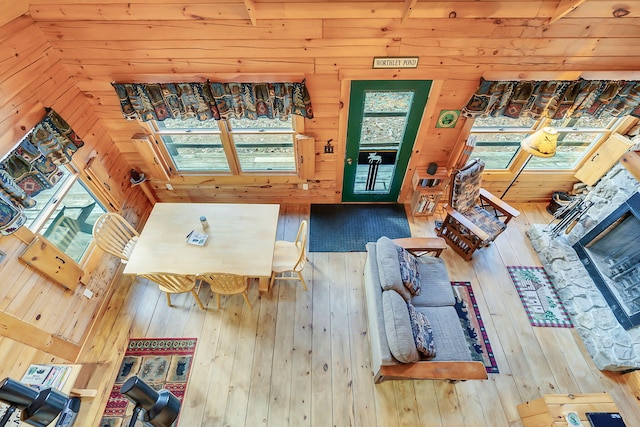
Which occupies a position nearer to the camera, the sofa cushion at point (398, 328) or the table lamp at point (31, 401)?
the table lamp at point (31, 401)

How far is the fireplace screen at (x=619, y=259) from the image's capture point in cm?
285

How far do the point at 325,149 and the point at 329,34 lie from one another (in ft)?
4.08

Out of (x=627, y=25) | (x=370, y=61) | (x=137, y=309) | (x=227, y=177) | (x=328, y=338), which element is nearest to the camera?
(x=627, y=25)

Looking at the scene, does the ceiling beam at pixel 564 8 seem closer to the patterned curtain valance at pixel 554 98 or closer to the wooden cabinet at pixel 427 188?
the patterned curtain valance at pixel 554 98

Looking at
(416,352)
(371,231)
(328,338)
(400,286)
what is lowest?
(416,352)

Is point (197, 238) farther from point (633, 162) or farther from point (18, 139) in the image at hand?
point (633, 162)

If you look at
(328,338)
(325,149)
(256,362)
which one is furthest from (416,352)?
(325,149)

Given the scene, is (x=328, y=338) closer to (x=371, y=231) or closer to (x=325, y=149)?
(x=371, y=231)

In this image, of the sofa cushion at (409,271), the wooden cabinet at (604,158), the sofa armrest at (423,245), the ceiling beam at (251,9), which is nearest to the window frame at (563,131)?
the wooden cabinet at (604,158)

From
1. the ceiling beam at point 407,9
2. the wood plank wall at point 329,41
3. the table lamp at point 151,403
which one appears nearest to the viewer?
the table lamp at point 151,403

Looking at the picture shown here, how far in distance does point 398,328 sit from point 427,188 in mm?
2064

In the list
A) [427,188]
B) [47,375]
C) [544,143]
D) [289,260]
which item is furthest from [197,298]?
[544,143]

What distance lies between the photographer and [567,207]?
3.64 m

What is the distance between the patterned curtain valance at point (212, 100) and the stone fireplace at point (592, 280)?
3269 mm
